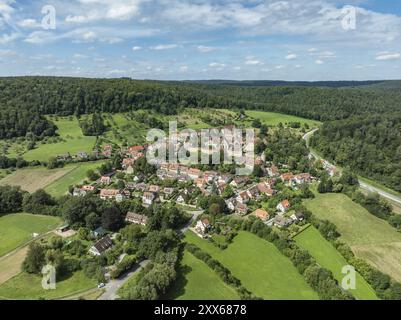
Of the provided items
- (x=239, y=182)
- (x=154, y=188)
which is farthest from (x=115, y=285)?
(x=239, y=182)

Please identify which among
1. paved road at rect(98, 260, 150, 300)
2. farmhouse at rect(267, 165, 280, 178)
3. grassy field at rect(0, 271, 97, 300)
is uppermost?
farmhouse at rect(267, 165, 280, 178)

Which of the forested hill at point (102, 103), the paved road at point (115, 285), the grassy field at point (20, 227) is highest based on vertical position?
the forested hill at point (102, 103)

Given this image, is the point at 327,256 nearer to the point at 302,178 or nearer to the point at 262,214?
the point at 262,214

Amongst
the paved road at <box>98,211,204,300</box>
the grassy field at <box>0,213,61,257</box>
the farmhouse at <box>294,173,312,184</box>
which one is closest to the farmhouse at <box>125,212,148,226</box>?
the paved road at <box>98,211,204,300</box>

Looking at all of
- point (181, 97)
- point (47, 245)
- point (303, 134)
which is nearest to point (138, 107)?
point (181, 97)

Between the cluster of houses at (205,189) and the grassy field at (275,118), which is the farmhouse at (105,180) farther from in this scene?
the grassy field at (275,118)

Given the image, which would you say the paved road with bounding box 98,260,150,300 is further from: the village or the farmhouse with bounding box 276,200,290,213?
the farmhouse with bounding box 276,200,290,213

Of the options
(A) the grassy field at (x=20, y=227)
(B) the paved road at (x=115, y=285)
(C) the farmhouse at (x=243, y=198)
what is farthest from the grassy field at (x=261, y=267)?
(A) the grassy field at (x=20, y=227)
